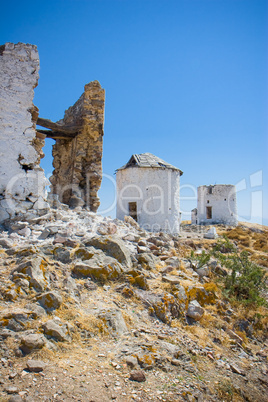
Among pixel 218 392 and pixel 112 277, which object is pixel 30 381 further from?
pixel 112 277

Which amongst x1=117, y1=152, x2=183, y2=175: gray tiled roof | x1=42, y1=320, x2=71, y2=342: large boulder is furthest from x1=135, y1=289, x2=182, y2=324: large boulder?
x1=117, y1=152, x2=183, y2=175: gray tiled roof

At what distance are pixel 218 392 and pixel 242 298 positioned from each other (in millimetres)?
3870

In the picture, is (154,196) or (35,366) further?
(154,196)

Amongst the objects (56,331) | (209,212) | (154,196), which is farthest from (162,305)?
(209,212)

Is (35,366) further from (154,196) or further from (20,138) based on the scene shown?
(154,196)

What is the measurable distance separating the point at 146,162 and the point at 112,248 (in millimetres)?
9927

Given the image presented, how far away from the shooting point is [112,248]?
6.35 metres

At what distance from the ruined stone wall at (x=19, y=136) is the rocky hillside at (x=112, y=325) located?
0.68 metres

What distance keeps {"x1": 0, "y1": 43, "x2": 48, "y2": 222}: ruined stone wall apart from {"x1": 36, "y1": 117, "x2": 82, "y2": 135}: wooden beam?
305 cm

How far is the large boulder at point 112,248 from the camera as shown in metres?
6.23

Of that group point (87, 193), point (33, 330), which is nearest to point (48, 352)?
point (33, 330)

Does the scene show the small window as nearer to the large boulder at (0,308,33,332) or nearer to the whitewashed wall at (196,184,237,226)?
the whitewashed wall at (196,184,237,226)

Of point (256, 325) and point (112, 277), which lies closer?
point (112, 277)

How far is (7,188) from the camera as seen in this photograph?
7387mm
